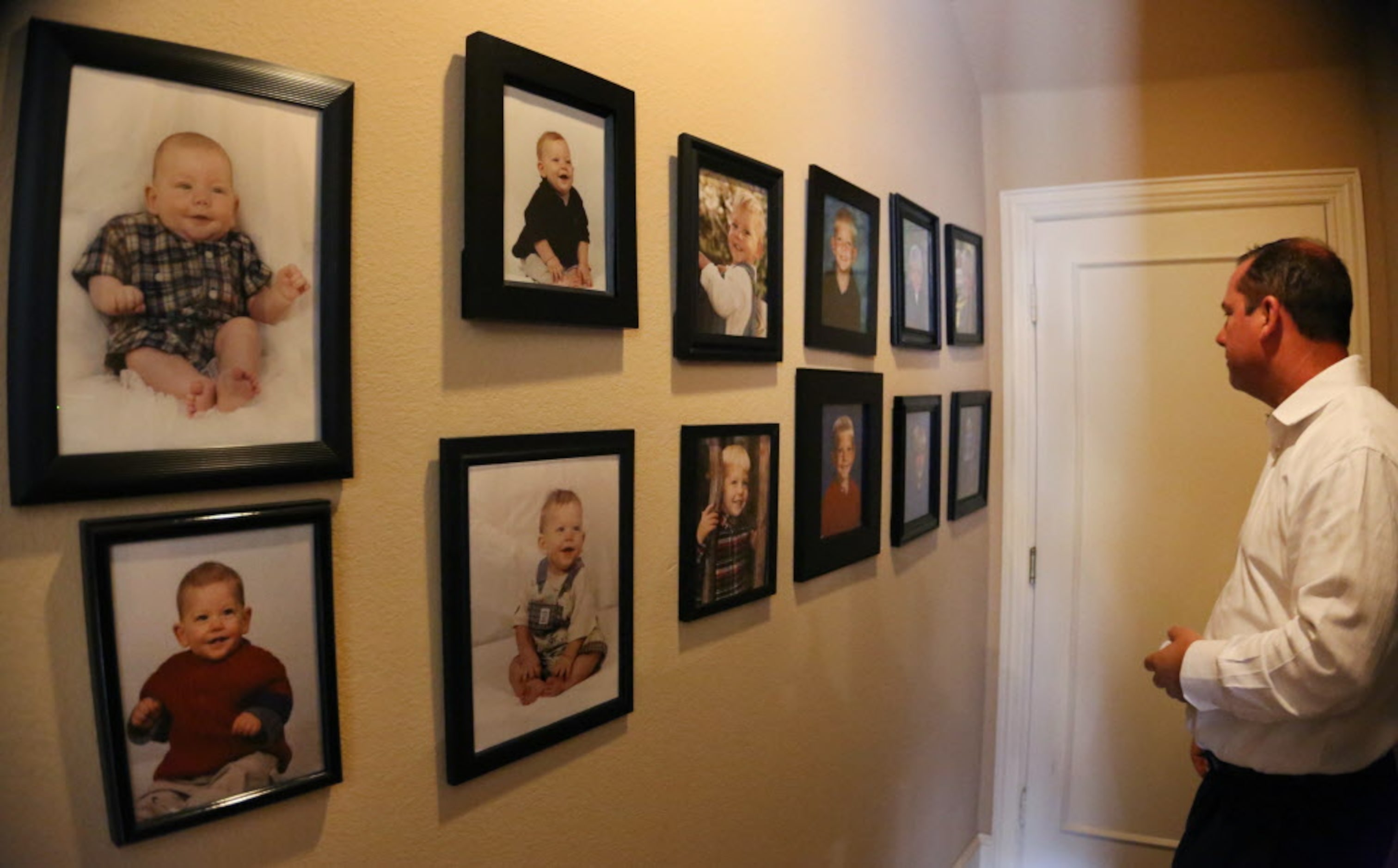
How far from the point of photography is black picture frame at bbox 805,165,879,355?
1.62 metres

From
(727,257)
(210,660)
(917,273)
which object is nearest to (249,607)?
(210,660)

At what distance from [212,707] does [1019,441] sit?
8.01ft

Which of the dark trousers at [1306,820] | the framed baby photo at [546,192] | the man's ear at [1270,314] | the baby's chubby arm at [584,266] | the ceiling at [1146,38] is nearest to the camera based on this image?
the framed baby photo at [546,192]

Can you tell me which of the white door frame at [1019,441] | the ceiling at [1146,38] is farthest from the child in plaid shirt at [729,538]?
the ceiling at [1146,38]

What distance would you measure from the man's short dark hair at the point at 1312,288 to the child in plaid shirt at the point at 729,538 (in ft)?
3.29

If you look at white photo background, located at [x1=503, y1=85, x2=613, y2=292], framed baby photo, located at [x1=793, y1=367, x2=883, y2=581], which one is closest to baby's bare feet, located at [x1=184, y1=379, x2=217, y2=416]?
white photo background, located at [x1=503, y1=85, x2=613, y2=292]

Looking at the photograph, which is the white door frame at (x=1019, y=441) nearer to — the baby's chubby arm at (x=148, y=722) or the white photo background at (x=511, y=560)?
the white photo background at (x=511, y=560)

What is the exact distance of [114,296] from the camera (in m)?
0.69

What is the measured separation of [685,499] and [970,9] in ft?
6.46

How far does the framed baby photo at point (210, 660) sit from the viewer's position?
69cm

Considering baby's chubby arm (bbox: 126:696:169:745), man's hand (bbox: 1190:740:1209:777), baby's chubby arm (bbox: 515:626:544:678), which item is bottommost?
man's hand (bbox: 1190:740:1209:777)

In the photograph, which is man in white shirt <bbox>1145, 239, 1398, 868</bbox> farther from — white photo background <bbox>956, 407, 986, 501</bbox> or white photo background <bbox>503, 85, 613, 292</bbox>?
white photo background <bbox>503, 85, 613, 292</bbox>

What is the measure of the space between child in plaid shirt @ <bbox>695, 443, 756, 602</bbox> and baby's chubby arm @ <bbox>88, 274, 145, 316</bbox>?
0.82m

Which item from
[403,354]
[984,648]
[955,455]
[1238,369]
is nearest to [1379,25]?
[1238,369]
